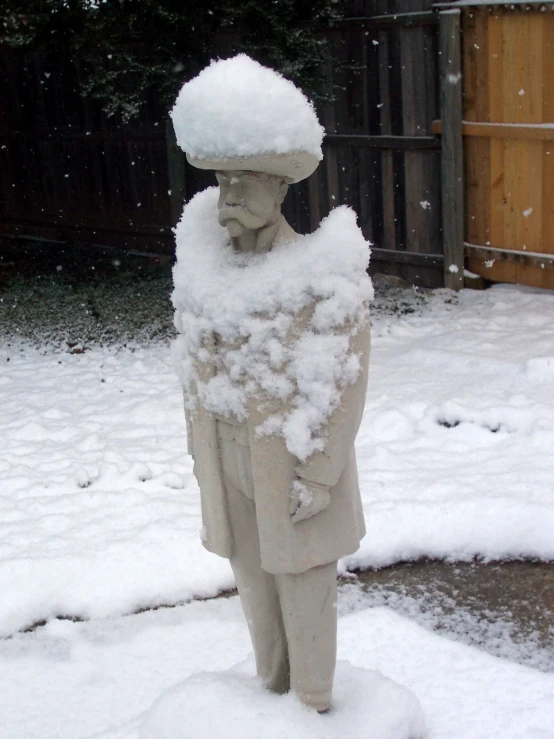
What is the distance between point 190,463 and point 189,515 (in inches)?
24.1

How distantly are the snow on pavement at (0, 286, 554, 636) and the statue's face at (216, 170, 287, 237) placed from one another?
7.13ft

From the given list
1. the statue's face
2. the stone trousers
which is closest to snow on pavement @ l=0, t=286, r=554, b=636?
the stone trousers

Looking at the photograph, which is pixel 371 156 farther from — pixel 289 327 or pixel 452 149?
pixel 289 327

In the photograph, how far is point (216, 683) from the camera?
10.6 feet

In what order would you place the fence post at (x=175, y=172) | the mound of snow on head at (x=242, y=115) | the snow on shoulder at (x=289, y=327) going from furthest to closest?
the fence post at (x=175, y=172), the snow on shoulder at (x=289, y=327), the mound of snow on head at (x=242, y=115)

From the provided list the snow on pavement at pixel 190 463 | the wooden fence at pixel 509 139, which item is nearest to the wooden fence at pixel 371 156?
the wooden fence at pixel 509 139

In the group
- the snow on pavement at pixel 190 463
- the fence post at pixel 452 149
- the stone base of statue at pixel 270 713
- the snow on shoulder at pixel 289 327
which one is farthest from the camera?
the fence post at pixel 452 149

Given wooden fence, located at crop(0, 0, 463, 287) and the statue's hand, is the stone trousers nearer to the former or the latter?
the statue's hand

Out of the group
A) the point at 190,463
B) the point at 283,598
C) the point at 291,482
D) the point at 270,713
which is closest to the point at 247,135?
the point at 291,482

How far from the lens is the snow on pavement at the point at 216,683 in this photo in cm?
310

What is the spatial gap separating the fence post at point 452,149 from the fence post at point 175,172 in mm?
2736

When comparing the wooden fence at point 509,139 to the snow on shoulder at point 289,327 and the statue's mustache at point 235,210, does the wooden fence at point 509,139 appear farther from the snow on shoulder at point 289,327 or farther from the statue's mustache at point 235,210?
the statue's mustache at point 235,210

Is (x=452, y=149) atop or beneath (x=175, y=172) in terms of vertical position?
atop

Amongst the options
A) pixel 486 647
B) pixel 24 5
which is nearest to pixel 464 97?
pixel 24 5
